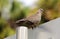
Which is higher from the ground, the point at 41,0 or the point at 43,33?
the point at 41,0

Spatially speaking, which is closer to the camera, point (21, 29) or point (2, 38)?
point (21, 29)

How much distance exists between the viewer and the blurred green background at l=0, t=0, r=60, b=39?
94cm

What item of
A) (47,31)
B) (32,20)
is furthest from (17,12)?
(47,31)

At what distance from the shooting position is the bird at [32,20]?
3.08 ft

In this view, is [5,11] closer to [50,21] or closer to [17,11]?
[17,11]

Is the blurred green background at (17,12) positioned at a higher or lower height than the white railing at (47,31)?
higher

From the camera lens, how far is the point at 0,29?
3.15ft

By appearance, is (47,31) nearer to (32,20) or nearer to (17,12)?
(32,20)

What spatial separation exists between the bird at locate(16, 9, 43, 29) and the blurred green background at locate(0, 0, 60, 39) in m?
0.02

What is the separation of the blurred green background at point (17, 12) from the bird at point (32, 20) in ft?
0.07

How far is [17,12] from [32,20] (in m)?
0.11

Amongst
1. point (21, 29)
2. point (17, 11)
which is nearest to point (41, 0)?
point (17, 11)

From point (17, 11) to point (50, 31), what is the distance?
0.81ft

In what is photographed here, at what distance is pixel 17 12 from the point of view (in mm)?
968
